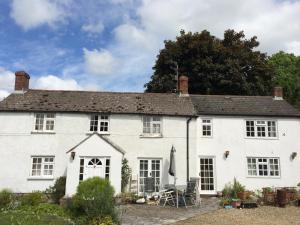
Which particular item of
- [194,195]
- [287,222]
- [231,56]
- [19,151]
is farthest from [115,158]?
[231,56]

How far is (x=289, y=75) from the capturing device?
39.0m

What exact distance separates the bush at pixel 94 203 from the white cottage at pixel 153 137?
5205 millimetres

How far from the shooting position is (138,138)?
20188 millimetres

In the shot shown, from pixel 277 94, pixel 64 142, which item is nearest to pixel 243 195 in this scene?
pixel 277 94

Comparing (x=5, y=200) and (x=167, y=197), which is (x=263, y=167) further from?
(x=5, y=200)

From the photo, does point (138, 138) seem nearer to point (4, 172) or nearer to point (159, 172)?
point (159, 172)

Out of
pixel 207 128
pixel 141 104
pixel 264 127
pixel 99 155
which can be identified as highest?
pixel 141 104

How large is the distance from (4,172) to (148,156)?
949 cm

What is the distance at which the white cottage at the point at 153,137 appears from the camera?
19.4 meters

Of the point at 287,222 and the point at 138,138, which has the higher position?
the point at 138,138

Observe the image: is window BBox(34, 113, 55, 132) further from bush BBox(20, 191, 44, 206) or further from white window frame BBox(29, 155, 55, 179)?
bush BBox(20, 191, 44, 206)

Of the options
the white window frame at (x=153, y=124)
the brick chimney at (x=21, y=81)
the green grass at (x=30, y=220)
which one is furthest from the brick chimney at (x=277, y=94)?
the brick chimney at (x=21, y=81)

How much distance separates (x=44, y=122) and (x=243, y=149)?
1410 cm

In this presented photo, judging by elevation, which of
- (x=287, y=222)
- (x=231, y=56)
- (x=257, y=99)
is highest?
(x=231, y=56)
